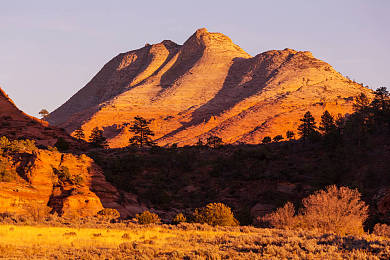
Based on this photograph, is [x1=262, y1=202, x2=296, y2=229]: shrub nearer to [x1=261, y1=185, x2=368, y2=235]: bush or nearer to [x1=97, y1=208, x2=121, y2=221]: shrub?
[x1=261, y1=185, x2=368, y2=235]: bush

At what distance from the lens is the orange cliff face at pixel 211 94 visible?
10381 cm

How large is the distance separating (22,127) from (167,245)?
53133 mm

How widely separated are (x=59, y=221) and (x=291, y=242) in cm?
1444

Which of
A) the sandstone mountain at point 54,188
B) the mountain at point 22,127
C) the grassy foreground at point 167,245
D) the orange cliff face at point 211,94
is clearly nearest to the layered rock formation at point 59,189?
the sandstone mountain at point 54,188

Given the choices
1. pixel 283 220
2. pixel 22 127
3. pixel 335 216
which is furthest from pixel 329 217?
pixel 22 127

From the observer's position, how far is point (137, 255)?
13297mm

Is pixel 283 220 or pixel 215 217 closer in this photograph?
pixel 283 220

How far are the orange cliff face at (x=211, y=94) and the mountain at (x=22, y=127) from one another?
34.4 m

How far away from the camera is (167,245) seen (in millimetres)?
15969

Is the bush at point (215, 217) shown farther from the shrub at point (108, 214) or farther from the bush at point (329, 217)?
the shrub at point (108, 214)

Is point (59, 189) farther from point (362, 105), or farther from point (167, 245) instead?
point (362, 105)

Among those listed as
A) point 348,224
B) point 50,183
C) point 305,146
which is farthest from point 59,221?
point 305,146

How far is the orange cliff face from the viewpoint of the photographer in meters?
104

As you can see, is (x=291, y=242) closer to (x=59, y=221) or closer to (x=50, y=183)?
(x=59, y=221)
